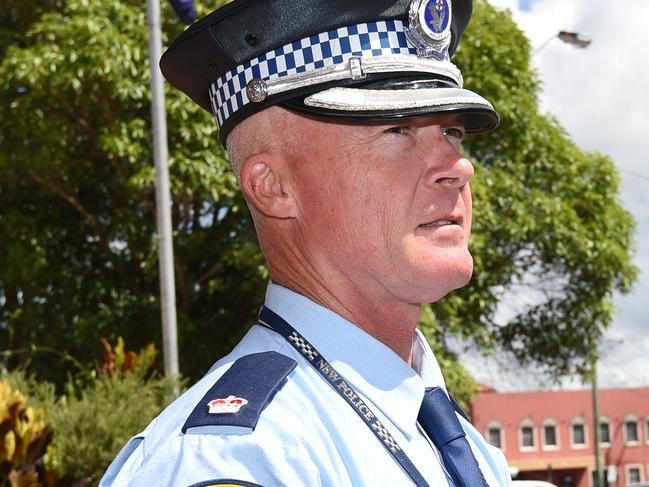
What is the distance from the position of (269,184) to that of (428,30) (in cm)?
40

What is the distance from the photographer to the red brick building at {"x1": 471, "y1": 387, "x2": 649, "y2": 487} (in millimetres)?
48312

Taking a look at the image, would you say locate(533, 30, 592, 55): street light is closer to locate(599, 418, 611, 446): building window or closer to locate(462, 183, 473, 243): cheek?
locate(462, 183, 473, 243): cheek

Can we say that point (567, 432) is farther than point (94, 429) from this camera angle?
Yes

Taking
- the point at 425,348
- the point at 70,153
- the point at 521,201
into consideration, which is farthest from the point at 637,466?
the point at 425,348

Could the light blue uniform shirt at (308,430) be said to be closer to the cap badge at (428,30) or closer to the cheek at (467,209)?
the cheek at (467,209)

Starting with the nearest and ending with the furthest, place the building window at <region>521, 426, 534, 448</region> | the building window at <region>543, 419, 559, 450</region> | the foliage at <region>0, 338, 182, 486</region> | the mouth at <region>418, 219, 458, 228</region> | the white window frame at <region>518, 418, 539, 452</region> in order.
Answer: the mouth at <region>418, 219, 458, 228</region> < the foliage at <region>0, 338, 182, 486</region> < the white window frame at <region>518, 418, 539, 452</region> < the building window at <region>521, 426, 534, 448</region> < the building window at <region>543, 419, 559, 450</region>

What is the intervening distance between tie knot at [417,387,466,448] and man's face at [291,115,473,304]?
18cm

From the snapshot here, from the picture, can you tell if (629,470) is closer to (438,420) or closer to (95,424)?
(95,424)

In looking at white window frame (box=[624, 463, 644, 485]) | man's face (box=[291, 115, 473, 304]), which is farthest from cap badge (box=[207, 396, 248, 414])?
white window frame (box=[624, 463, 644, 485])

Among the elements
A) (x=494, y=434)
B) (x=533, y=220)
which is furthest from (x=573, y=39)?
(x=494, y=434)

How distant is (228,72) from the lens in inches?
72.9

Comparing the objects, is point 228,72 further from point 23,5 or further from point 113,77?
point 23,5

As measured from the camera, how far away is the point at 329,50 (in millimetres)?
1726

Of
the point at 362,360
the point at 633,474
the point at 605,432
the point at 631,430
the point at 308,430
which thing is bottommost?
the point at 308,430
